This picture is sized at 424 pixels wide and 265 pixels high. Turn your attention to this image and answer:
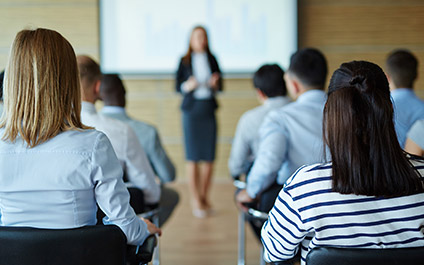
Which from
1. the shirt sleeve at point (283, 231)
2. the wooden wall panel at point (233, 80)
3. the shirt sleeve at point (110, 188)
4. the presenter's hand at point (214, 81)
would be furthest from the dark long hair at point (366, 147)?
the wooden wall panel at point (233, 80)

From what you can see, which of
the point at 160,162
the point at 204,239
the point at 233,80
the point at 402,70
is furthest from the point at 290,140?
the point at 233,80

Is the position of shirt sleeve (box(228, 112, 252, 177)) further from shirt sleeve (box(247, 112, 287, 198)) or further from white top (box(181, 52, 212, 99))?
white top (box(181, 52, 212, 99))

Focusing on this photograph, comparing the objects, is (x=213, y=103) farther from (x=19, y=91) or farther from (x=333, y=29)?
(x=19, y=91)

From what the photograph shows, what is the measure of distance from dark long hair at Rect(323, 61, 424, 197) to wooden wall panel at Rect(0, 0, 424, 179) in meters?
4.43

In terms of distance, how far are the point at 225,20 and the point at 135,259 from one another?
4444 mm

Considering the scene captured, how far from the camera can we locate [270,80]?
2.89 m

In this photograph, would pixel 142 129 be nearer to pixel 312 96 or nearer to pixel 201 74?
pixel 312 96

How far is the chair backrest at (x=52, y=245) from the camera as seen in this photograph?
48.0 inches

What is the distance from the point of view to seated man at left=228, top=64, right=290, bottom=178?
2.79 meters

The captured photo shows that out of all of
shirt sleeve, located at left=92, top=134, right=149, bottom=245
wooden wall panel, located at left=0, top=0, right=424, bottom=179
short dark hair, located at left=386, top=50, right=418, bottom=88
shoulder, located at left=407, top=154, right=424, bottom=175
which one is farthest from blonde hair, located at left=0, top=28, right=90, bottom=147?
Result: wooden wall panel, located at left=0, top=0, right=424, bottom=179

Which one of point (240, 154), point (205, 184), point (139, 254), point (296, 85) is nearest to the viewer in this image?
point (139, 254)

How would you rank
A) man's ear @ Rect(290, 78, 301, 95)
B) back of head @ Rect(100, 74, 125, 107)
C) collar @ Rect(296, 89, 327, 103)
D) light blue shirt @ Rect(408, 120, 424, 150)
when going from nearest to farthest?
light blue shirt @ Rect(408, 120, 424, 150), collar @ Rect(296, 89, 327, 103), man's ear @ Rect(290, 78, 301, 95), back of head @ Rect(100, 74, 125, 107)

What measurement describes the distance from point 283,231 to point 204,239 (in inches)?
92.2

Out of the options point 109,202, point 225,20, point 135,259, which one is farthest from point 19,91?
point 225,20
